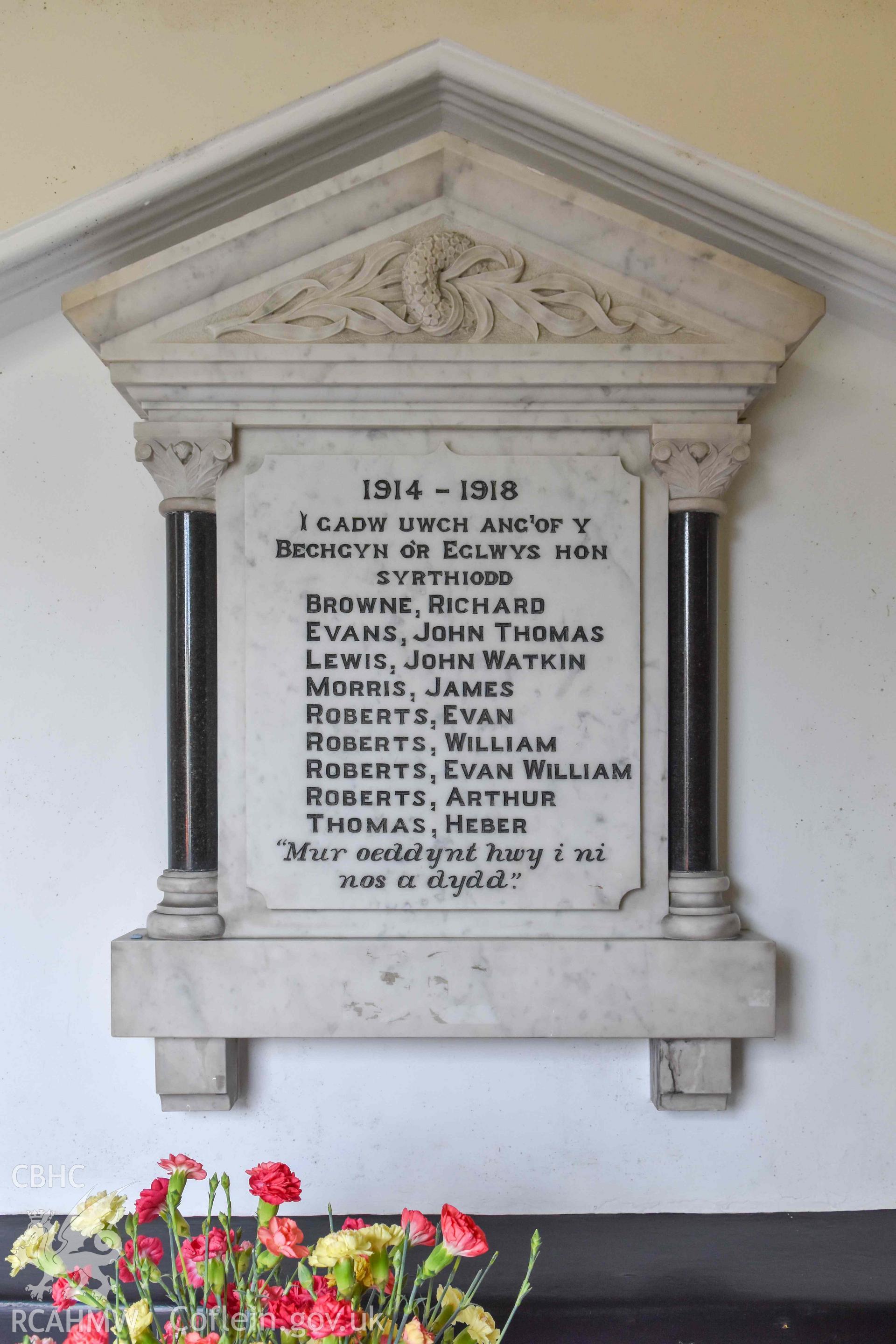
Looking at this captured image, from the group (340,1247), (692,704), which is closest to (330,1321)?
(340,1247)

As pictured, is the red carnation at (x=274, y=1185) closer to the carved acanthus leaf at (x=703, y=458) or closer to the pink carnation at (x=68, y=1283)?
the pink carnation at (x=68, y=1283)

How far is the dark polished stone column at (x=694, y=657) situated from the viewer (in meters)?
2.41

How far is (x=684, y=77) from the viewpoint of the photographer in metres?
2.69

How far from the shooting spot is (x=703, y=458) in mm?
2420

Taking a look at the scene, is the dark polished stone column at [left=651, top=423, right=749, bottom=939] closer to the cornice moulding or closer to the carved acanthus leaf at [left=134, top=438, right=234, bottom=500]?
the cornice moulding

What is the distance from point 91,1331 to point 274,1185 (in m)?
0.23

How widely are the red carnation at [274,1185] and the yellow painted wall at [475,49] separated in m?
2.50

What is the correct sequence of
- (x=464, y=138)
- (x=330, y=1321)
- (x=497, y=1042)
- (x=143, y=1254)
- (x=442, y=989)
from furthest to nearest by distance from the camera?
(x=464, y=138) < (x=497, y=1042) < (x=442, y=989) < (x=143, y=1254) < (x=330, y=1321)

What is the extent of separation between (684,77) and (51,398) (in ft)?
6.18

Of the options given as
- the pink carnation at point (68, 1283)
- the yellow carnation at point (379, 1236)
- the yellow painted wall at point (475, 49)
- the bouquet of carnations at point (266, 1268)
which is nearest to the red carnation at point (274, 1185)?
the bouquet of carnations at point (266, 1268)

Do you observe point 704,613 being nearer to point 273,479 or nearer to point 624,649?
point 624,649

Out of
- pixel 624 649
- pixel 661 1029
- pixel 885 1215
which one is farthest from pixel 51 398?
pixel 885 1215

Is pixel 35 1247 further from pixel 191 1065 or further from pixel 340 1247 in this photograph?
pixel 191 1065

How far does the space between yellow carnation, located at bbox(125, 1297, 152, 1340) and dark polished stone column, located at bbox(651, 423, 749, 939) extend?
5.11 ft
